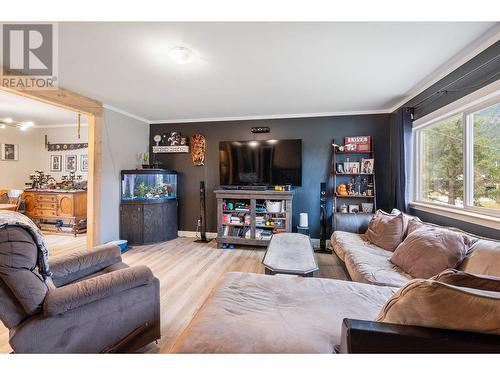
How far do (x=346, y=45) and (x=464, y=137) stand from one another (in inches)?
61.2

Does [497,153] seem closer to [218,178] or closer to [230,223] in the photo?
[230,223]

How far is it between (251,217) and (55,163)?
537 cm

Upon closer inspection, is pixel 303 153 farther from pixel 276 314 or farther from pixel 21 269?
pixel 21 269

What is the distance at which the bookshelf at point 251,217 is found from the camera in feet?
11.9

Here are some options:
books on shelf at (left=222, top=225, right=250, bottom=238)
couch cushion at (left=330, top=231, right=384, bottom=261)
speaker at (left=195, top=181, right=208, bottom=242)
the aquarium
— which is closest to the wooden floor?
speaker at (left=195, top=181, right=208, bottom=242)

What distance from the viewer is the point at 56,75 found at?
2459 millimetres

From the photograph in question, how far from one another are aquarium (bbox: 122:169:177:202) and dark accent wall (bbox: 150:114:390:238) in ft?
1.38

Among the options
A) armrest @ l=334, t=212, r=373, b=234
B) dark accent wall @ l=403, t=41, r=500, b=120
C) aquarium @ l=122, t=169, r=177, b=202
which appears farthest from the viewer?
aquarium @ l=122, t=169, r=177, b=202

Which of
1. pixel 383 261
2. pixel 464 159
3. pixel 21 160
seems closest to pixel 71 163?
pixel 21 160

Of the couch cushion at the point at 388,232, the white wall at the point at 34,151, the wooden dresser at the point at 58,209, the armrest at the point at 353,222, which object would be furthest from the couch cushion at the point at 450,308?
the white wall at the point at 34,151

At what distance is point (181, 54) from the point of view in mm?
1917

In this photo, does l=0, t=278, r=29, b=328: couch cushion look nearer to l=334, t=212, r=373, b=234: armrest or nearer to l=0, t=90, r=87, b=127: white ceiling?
l=334, t=212, r=373, b=234: armrest

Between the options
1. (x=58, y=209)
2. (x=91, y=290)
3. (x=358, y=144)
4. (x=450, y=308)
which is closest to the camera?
(x=450, y=308)

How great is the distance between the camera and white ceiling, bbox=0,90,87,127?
3500 mm
